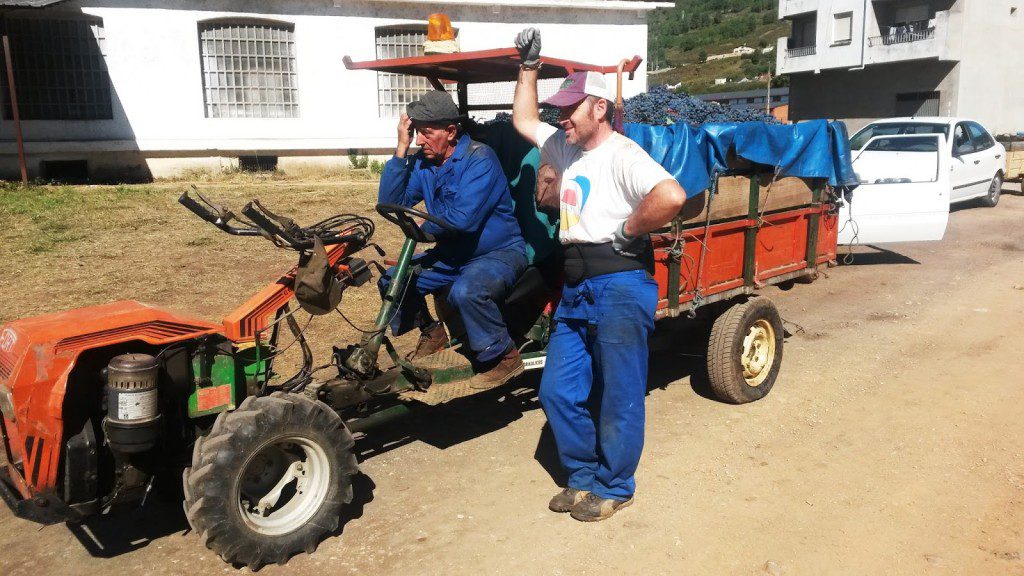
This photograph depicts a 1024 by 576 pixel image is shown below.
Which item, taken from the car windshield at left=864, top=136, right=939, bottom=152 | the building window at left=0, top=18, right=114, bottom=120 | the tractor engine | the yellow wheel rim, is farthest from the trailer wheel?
the building window at left=0, top=18, right=114, bottom=120

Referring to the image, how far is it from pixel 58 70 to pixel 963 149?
55.9 ft

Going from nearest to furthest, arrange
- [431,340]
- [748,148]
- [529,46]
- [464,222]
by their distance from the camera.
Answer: [529,46], [464,222], [431,340], [748,148]

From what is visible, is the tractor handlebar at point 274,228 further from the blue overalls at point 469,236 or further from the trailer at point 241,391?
the blue overalls at point 469,236

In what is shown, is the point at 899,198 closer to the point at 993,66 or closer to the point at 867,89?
the point at 993,66

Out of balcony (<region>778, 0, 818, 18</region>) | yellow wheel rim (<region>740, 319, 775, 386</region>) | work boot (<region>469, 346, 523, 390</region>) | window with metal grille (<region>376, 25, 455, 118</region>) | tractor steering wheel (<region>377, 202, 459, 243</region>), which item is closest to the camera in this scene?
tractor steering wheel (<region>377, 202, 459, 243</region>)

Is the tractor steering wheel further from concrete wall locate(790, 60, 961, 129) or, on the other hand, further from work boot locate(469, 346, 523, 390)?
concrete wall locate(790, 60, 961, 129)

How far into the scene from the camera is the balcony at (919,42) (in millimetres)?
33156

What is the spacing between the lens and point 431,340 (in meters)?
5.50

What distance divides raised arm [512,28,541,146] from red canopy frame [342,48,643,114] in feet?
0.50

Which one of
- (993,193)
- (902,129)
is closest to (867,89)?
(993,193)

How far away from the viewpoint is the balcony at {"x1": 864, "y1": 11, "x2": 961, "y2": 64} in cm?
3316

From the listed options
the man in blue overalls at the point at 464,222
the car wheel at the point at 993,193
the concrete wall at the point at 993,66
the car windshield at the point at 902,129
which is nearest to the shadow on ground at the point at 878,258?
the car windshield at the point at 902,129

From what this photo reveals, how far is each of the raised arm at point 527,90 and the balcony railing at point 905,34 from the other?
34.3 meters

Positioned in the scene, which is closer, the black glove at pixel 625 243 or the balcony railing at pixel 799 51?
the black glove at pixel 625 243
